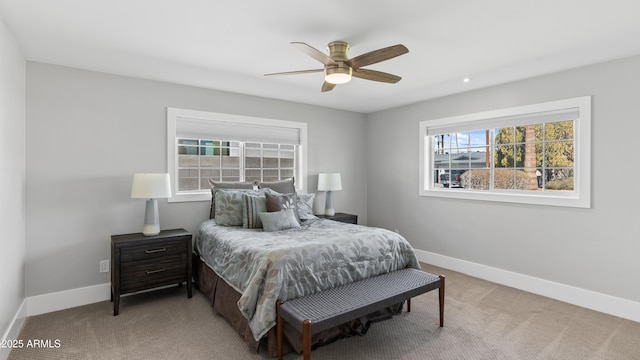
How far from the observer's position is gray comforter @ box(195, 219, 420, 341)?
231 cm

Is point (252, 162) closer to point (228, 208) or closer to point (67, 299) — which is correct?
point (228, 208)

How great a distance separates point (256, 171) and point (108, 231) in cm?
190

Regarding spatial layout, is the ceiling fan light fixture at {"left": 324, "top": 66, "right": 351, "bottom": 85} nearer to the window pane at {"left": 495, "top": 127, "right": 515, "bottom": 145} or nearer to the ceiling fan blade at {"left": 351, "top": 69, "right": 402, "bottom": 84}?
the ceiling fan blade at {"left": 351, "top": 69, "right": 402, "bottom": 84}

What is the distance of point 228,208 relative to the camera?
3621mm

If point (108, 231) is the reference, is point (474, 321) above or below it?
below

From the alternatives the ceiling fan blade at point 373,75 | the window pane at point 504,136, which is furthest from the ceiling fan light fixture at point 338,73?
the window pane at point 504,136

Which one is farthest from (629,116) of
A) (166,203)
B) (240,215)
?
(166,203)

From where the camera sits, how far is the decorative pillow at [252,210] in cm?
353

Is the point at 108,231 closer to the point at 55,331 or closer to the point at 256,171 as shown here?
the point at 55,331

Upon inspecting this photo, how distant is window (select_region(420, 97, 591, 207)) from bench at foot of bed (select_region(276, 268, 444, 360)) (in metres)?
1.94

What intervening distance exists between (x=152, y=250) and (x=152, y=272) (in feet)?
0.72

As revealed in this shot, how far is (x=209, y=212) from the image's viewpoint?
4.05m

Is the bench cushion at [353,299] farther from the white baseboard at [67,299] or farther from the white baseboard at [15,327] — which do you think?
the white baseboard at [67,299]

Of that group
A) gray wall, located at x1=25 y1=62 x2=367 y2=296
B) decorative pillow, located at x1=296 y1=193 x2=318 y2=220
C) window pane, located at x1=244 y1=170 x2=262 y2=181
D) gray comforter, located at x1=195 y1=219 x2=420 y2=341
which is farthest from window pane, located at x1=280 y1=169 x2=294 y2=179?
gray comforter, located at x1=195 y1=219 x2=420 y2=341
